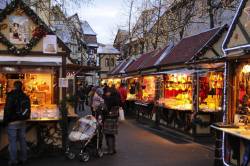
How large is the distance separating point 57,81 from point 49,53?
2.79 feet

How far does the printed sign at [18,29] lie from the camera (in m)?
12.0

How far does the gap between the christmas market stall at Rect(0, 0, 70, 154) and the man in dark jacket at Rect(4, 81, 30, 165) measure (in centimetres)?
88

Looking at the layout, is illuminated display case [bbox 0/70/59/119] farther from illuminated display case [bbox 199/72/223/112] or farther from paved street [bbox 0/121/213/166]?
illuminated display case [bbox 199/72/223/112]

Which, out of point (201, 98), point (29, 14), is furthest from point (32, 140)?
point (201, 98)

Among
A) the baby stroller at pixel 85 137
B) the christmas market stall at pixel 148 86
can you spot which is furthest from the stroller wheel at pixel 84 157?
the christmas market stall at pixel 148 86

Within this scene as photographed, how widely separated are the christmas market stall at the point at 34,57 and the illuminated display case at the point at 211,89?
5945 mm

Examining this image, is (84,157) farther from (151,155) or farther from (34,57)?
(34,57)

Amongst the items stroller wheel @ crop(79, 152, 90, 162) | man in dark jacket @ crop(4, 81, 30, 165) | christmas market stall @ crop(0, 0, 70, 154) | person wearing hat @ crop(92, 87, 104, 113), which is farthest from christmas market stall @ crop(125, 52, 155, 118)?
man in dark jacket @ crop(4, 81, 30, 165)

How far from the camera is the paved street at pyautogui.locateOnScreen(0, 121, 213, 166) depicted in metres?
11.2

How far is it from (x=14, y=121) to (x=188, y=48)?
10.2 meters

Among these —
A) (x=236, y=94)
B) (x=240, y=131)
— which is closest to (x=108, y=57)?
(x=236, y=94)

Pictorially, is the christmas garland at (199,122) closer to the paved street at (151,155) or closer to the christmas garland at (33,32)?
the paved street at (151,155)

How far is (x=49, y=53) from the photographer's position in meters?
12.1

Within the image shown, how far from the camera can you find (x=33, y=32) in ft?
39.9
